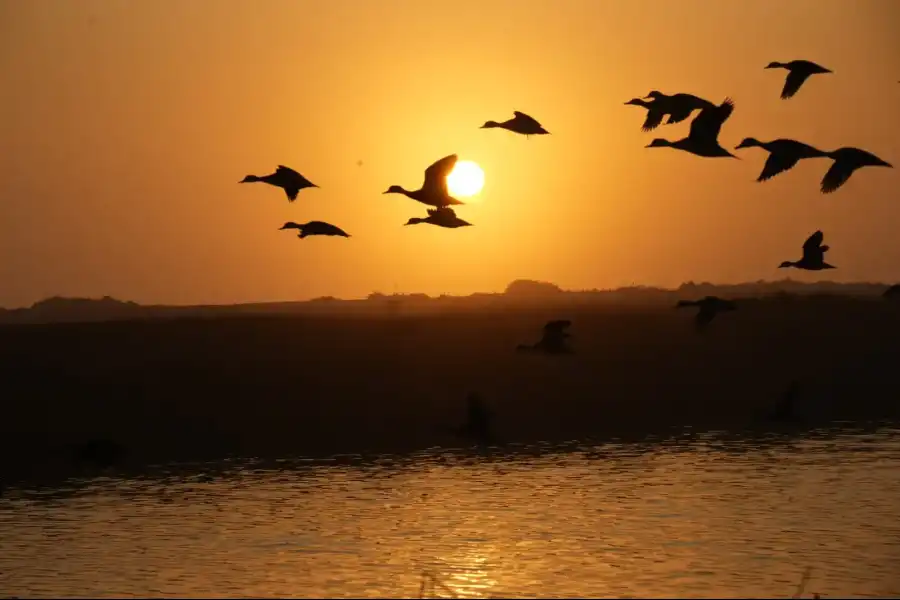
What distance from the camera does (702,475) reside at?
33.1m

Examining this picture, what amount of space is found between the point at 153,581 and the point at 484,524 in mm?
6585

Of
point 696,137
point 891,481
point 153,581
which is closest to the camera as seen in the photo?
point 153,581

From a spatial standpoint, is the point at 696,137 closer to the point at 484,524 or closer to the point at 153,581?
the point at 484,524

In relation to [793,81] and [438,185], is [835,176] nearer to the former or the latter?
[793,81]

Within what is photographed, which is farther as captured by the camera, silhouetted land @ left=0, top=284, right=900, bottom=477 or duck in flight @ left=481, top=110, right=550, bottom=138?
silhouetted land @ left=0, top=284, right=900, bottom=477

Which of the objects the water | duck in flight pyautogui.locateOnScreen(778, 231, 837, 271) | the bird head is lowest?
the water

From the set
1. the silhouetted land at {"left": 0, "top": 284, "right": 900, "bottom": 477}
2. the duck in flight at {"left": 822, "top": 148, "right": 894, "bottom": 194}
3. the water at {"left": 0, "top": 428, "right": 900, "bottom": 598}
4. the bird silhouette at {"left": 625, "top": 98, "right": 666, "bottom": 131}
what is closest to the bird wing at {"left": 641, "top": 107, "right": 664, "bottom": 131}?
the bird silhouette at {"left": 625, "top": 98, "right": 666, "bottom": 131}

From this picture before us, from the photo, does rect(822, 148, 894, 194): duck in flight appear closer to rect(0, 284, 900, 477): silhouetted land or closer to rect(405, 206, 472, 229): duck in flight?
rect(405, 206, 472, 229): duck in flight

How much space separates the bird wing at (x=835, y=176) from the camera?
25.3 m

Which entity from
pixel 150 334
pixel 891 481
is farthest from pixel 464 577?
pixel 150 334

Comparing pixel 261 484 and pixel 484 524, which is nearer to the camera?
pixel 484 524

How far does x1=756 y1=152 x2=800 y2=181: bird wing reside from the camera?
2602cm

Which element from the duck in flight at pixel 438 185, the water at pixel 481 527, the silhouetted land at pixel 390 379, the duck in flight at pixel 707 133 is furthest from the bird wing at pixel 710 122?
the silhouetted land at pixel 390 379

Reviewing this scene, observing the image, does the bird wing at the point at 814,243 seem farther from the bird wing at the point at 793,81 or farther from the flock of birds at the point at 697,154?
the bird wing at the point at 793,81
